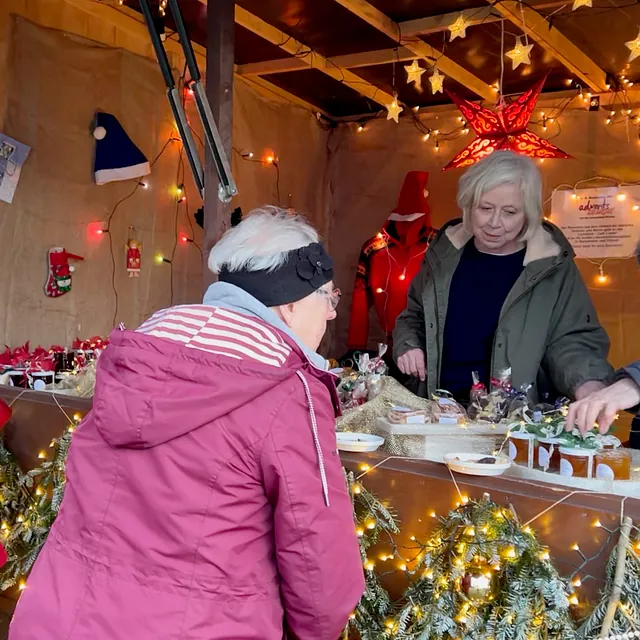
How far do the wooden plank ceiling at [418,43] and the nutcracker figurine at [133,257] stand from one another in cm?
131

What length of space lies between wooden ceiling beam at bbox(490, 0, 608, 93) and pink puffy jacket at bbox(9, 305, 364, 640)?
2.79 metres

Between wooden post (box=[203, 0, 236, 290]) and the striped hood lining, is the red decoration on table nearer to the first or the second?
wooden post (box=[203, 0, 236, 290])

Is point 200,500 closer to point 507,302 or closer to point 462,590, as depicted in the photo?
point 462,590

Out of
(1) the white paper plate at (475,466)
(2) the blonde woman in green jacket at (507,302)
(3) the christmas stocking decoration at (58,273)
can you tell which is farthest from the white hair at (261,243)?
(3) the christmas stocking decoration at (58,273)

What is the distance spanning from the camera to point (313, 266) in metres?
1.34

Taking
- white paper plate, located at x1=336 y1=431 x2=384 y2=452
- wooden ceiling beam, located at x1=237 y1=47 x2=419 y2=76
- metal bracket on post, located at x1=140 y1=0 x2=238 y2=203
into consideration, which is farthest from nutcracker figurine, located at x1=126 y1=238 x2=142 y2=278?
white paper plate, located at x1=336 y1=431 x2=384 y2=452

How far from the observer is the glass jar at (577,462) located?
5.08 feet

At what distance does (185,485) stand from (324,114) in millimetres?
4972

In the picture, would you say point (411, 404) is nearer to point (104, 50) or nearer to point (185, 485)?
point (185, 485)

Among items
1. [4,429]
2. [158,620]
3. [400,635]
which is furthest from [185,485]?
[4,429]

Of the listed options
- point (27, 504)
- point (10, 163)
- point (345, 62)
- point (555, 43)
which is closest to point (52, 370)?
point (27, 504)

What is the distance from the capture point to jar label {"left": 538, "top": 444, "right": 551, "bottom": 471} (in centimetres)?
164

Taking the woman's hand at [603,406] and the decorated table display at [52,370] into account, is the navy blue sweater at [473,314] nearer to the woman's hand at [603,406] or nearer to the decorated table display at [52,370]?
the woman's hand at [603,406]

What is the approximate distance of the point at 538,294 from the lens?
2357 mm
